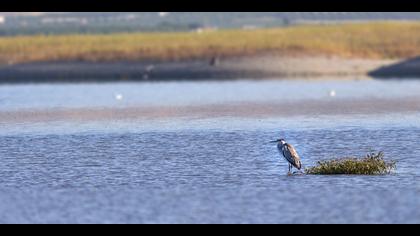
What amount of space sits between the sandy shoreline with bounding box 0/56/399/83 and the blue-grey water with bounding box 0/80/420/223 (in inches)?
306

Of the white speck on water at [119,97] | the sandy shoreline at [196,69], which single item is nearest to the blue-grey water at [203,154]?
the white speck on water at [119,97]

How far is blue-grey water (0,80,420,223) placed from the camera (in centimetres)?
1745

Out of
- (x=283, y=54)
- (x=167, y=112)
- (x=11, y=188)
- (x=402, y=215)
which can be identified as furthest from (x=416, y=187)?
(x=283, y=54)

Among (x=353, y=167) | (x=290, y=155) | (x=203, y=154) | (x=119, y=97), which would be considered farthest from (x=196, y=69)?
(x=353, y=167)

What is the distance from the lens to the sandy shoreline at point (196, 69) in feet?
182

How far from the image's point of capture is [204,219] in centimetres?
1670

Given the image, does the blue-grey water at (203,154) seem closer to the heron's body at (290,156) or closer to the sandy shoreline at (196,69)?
the heron's body at (290,156)

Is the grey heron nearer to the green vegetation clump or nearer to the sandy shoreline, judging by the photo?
the green vegetation clump

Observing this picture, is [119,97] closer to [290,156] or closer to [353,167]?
[290,156]

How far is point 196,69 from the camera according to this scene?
188ft

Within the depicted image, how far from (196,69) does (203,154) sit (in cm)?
3224

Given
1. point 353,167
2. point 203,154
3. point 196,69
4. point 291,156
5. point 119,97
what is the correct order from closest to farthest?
point 353,167 → point 291,156 → point 203,154 → point 119,97 → point 196,69

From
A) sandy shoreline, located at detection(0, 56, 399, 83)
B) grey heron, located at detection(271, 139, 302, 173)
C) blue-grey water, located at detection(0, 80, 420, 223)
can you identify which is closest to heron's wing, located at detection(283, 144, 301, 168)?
grey heron, located at detection(271, 139, 302, 173)

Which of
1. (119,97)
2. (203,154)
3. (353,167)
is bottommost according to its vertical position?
(119,97)
